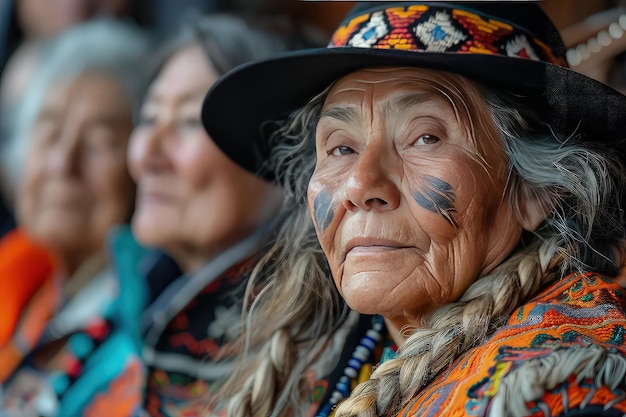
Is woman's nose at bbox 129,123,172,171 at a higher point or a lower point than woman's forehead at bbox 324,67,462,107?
lower

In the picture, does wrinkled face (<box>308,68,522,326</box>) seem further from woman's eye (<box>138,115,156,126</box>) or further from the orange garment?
the orange garment

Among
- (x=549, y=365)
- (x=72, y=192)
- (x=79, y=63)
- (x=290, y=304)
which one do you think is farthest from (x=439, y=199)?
(x=79, y=63)

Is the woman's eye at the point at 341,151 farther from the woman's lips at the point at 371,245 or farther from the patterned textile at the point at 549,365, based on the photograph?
the patterned textile at the point at 549,365

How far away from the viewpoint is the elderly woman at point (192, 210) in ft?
7.95

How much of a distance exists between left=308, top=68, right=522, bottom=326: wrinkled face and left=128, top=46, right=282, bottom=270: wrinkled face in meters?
0.96

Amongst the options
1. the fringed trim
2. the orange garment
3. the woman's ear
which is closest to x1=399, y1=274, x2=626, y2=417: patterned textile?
the fringed trim

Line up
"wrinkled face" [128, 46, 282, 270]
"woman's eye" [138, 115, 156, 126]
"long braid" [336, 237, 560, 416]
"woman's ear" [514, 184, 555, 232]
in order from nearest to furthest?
"long braid" [336, 237, 560, 416] < "woman's ear" [514, 184, 555, 232] < "wrinkled face" [128, 46, 282, 270] < "woman's eye" [138, 115, 156, 126]

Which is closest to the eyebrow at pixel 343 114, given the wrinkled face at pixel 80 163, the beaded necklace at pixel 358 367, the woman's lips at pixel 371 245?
the woman's lips at pixel 371 245

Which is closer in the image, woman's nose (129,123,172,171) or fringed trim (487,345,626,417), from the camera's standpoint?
fringed trim (487,345,626,417)

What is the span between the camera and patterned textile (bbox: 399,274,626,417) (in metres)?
1.22

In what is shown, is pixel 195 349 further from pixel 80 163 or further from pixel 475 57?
pixel 475 57

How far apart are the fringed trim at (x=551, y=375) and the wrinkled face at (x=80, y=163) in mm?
2091

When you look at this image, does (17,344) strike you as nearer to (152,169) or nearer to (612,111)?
(152,169)

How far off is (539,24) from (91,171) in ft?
6.04
